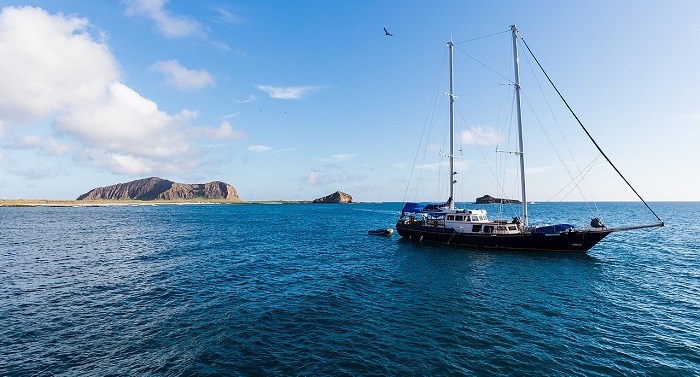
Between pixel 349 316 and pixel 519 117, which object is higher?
pixel 519 117

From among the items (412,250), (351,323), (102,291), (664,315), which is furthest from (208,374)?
(412,250)

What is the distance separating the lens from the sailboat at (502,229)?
4003 cm

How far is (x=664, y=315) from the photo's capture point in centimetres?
2094

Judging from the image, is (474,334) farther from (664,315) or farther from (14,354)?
(14,354)

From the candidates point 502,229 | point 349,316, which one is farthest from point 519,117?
point 349,316

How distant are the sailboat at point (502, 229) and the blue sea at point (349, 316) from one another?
2.82 meters

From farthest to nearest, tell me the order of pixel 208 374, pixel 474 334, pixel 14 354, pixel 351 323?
pixel 351 323 < pixel 474 334 < pixel 14 354 < pixel 208 374

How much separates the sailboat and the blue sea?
9.26ft

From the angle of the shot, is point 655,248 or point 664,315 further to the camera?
point 655,248

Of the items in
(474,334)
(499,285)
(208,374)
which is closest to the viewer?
(208,374)

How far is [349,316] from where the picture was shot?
67.4 ft

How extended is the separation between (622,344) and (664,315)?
8.00 meters

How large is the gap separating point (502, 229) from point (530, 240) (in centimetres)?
384

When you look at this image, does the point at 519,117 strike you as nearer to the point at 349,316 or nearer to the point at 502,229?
the point at 502,229
